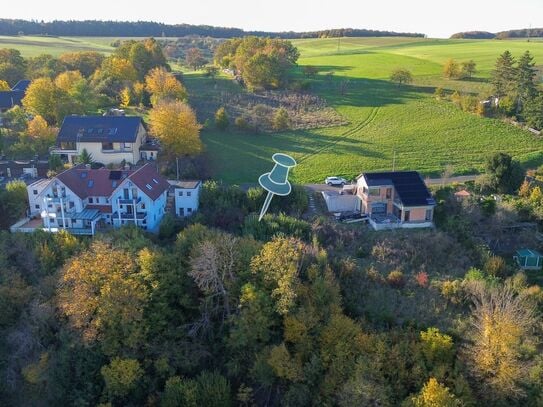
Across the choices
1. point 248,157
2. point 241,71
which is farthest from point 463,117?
point 241,71

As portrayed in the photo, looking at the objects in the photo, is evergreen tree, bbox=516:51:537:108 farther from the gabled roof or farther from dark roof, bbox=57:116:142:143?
dark roof, bbox=57:116:142:143

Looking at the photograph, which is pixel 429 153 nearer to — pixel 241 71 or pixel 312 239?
pixel 312 239

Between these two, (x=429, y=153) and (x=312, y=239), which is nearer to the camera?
(x=312, y=239)

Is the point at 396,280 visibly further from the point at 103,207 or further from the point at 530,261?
the point at 103,207

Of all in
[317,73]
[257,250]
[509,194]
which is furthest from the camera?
[317,73]

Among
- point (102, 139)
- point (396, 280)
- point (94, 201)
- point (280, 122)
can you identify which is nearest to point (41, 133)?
point (102, 139)
